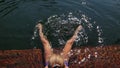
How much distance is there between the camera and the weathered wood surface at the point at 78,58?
790 cm

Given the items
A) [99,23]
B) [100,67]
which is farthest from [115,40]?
[100,67]

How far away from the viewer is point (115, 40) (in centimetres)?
1075

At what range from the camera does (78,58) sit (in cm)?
833

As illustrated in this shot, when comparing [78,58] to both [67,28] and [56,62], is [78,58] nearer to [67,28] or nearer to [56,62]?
[56,62]

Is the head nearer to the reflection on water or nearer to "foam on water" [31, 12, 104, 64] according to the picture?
"foam on water" [31, 12, 104, 64]

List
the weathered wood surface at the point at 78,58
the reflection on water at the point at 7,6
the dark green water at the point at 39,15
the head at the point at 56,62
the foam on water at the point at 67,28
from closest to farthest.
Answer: the head at the point at 56,62, the weathered wood surface at the point at 78,58, the dark green water at the point at 39,15, the foam on water at the point at 67,28, the reflection on water at the point at 7,6

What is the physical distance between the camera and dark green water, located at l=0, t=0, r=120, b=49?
33.8 feet

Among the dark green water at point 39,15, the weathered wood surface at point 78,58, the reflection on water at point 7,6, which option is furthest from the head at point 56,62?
the reflection on water at point 7,6

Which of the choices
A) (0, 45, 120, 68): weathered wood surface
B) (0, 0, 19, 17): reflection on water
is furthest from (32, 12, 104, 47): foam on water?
(0, 0, 19, 17): reflection on water

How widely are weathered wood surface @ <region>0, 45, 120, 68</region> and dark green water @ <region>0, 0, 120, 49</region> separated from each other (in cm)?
155

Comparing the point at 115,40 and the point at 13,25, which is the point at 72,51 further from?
the point at 13,25

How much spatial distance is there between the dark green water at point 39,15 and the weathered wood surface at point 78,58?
1554 mm

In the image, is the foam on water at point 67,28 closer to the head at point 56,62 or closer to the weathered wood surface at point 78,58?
the weathered wood surface at point 78,58

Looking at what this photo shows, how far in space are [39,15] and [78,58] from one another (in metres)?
4.54
